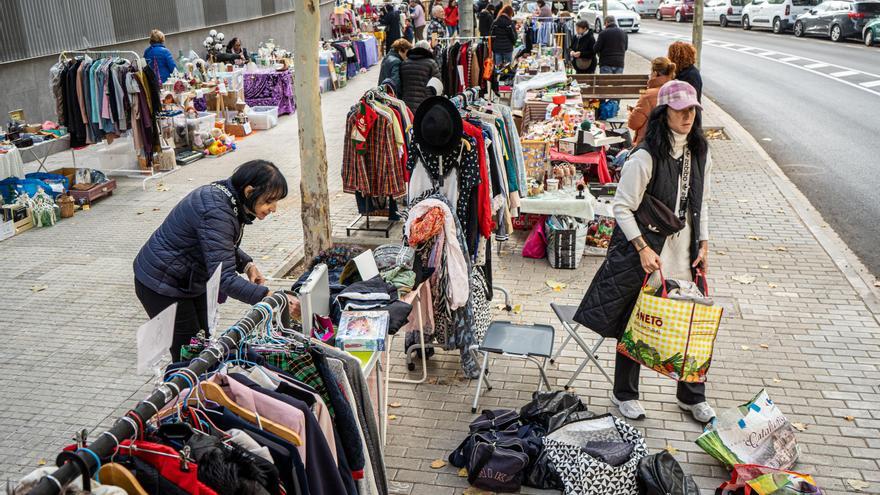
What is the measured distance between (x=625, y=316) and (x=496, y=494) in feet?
4.83

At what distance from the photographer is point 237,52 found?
18953mm

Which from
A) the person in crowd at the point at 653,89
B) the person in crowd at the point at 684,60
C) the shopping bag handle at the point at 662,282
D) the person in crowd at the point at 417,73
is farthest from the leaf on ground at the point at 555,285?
the person in crowd at the point at 417,73

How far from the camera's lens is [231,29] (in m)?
22.2

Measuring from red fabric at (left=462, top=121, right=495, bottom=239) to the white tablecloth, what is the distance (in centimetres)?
700

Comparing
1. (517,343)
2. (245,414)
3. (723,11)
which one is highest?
(723,11)

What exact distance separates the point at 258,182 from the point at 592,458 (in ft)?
8.25

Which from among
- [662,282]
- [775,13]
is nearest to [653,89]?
[662,282]

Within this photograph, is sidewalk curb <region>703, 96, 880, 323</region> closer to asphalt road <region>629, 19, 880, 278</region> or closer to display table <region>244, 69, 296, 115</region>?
asphalt road <region>629, 19, 880, 278</region>

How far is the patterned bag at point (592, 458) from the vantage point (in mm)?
4527

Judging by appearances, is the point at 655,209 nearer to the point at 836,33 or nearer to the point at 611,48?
the point at 611,48

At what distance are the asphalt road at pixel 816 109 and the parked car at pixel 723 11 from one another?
5062 mm

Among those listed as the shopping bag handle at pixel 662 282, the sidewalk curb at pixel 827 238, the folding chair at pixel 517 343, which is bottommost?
the sidewalk curb at pixel 827 238

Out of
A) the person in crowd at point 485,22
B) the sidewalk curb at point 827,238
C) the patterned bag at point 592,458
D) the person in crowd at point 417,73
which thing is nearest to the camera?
the patterned bag at point 592,458

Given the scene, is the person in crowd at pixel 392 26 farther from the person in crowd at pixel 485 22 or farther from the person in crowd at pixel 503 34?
the person in crowd at pixel 503 34
